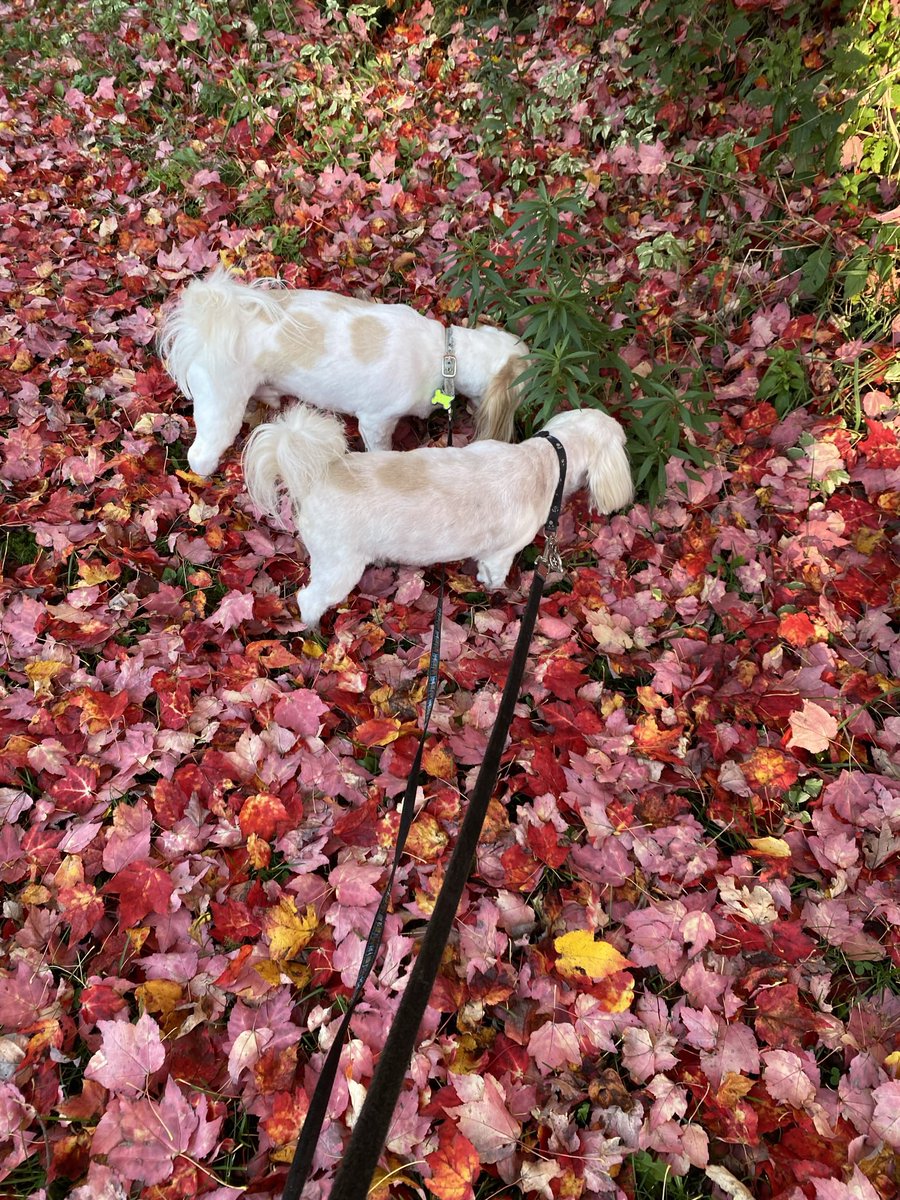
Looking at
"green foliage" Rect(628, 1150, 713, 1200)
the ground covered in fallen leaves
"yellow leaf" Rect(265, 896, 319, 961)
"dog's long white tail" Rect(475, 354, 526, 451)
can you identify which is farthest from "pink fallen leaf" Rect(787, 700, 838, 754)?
"dog's long white tail" Rect(475, 354, 526, 451)

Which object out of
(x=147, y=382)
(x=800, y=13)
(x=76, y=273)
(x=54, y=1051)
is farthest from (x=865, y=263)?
(x=76, y=273)

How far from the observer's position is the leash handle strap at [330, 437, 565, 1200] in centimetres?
115

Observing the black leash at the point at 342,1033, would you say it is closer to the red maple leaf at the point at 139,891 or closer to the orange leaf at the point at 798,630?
the red maple leaf at the point at 139,891

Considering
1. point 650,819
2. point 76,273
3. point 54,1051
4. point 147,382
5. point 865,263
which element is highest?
point 865,263

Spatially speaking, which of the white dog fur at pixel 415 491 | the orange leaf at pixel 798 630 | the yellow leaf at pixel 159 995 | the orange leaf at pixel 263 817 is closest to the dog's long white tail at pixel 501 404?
the white dog fur at pixel 415 491

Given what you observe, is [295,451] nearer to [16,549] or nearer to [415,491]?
[415,491]

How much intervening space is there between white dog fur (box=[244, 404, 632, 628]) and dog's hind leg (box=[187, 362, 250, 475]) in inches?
30.6

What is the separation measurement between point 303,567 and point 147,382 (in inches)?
70.6

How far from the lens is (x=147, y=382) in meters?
3.96

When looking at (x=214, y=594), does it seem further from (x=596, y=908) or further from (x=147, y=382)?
(x=596, y=908)

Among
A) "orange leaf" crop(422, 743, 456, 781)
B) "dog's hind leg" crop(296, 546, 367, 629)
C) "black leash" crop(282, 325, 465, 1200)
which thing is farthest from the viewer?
"dog's hind leg" crop(296, 546, 367, 629)

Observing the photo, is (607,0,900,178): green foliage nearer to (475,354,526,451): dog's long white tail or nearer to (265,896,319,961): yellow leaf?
(475,354,526,451): dog's long white tail

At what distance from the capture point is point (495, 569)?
312cm

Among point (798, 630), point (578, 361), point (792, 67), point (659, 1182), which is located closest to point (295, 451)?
point (578, 361)
